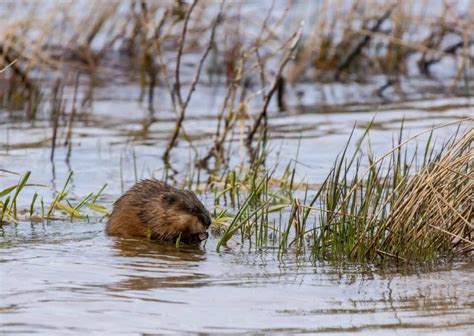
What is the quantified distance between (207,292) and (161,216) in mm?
1751

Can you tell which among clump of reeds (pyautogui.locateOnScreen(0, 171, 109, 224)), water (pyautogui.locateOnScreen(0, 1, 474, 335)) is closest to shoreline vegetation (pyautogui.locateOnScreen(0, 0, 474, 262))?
clump of reeds (pyautogui.locateOnScreen(0, 171, 109, 224))

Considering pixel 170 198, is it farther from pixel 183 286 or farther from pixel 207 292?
pixel 207 292

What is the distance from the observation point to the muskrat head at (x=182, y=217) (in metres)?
7.38

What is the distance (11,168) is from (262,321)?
5.55 metres

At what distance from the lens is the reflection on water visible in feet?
17.0

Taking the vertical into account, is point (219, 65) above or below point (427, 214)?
above

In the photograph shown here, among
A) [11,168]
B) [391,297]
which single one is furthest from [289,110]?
[391,297]

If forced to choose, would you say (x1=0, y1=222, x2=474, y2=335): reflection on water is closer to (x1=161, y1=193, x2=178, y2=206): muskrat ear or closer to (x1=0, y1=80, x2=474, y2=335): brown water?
(x1=0, y1=80, x2=474, y2=335): brown water

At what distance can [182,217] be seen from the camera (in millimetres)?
7445

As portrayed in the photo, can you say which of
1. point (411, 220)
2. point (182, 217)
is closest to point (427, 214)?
point (411, 220)

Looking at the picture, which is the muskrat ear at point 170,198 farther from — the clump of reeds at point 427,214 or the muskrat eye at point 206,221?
the clump of reeds at point 427,214

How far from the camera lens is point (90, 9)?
652 inches

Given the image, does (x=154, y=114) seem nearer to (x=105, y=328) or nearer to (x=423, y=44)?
(x=423, y=44)

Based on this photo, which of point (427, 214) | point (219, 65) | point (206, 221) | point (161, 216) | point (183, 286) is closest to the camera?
point (183, 286)
